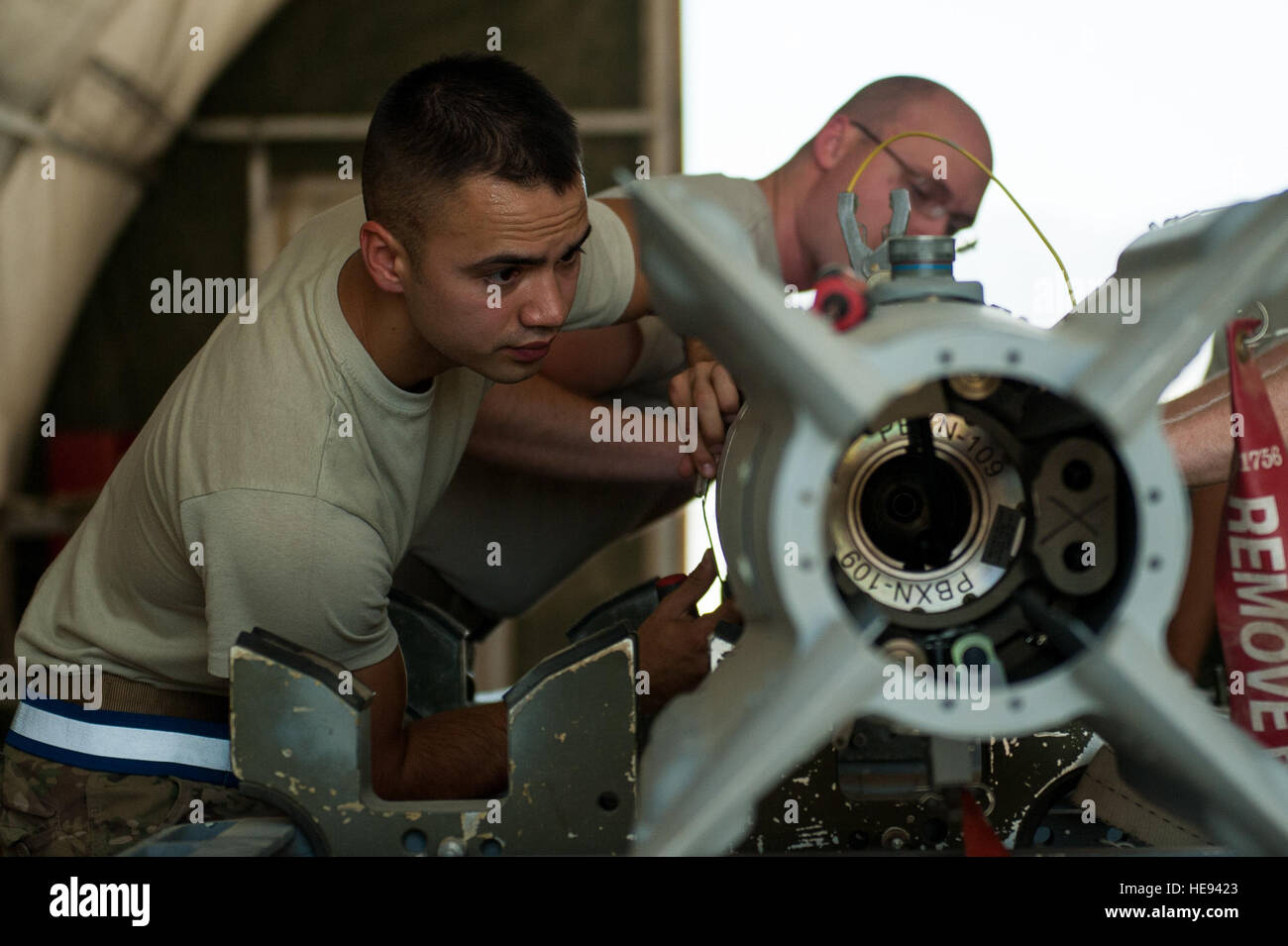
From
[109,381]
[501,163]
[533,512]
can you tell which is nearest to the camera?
[501,163]

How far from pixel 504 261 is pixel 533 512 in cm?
61

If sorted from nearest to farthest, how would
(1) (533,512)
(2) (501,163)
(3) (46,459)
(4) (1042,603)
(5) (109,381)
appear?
(4) (1042,603)
(2) (501,163)
(1) (533,512)
(3) (46,459)
(5) (109,381)

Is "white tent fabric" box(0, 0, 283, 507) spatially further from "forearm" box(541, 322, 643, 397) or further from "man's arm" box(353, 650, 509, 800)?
"man's arm" box(353, 650, 509, 800)

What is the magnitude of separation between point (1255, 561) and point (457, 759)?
0.68 m

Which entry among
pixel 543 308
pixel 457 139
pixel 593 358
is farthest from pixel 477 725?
pixel 593 358

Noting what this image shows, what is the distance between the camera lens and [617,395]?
1.76 m

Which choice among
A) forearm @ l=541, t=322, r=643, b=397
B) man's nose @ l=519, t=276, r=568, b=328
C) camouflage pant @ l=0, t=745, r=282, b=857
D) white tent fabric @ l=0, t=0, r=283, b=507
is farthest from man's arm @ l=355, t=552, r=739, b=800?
white tent fabric @ l=0, t=0, r=283, b=507

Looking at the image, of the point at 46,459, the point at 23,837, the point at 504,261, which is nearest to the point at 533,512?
the point at 504,261

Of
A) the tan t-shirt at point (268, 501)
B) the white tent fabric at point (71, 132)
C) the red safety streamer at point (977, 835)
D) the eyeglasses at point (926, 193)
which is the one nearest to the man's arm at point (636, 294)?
the tan t-shirt at point (268, 501)

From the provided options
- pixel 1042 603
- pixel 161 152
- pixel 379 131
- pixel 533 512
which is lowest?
pixel 1042 603

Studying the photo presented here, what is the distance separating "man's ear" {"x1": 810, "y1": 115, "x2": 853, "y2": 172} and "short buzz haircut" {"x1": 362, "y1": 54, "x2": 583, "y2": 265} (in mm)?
785

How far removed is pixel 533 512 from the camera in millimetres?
1707

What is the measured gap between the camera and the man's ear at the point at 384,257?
1187mm
